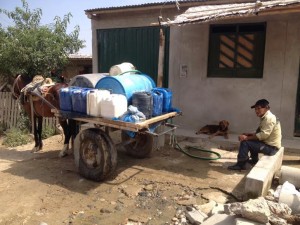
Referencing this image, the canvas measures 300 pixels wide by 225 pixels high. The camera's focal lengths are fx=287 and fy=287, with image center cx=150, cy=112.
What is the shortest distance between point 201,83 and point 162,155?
2.69 m

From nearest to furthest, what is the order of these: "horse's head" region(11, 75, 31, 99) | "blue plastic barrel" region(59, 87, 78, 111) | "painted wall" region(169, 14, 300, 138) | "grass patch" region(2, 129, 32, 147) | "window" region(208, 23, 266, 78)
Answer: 1. "blue plastic barrel" region(59, 87, 78, 111)
2. "painted wall" region(169, 14, 300, 138)
3. "horse's head" region(11, 75, 31, 99)
4. "window" region(208, 23, 266, 78)
5. "grass patch" region(2, 129, 32, 147)

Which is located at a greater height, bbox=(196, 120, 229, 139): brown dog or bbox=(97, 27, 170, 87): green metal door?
bbox=(97, 27, 170, 87): green metal door


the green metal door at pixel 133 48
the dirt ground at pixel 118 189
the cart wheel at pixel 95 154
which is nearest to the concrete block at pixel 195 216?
the dirt ground at pixel 118 189

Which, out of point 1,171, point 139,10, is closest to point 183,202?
point 1,171

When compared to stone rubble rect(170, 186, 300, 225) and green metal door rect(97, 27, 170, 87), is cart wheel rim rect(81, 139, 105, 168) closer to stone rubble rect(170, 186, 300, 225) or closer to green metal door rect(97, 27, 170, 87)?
stone rubble rect(170, 186, 300, 225)

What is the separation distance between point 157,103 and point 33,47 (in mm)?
6713

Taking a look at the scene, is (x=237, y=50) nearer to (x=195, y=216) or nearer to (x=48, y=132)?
(x=195, y=216)

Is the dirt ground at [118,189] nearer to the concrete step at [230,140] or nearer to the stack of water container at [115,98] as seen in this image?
the concrete step at [230,140]

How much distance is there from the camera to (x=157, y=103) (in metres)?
4.93

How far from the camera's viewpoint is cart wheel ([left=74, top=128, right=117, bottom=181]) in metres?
4.72

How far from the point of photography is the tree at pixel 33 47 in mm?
9578

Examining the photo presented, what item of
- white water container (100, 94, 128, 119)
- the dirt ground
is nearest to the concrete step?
the dirt ground

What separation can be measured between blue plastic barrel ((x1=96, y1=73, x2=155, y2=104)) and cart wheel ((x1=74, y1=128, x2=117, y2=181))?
2.46 ft

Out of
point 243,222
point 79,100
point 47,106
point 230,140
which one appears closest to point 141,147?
point 79,100
